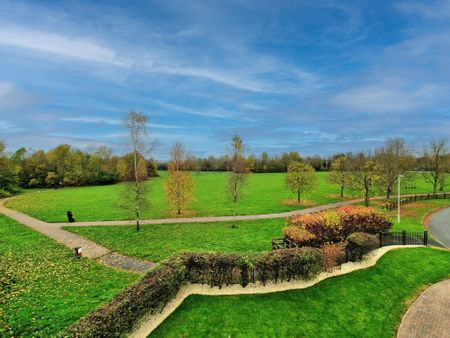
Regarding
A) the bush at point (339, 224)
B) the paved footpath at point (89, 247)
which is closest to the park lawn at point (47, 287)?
the paved footpath at point (89, 247)

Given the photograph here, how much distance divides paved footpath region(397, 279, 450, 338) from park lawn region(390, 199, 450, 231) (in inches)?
508

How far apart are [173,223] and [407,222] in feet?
78.0

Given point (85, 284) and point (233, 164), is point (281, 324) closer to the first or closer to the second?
point (85, 284)

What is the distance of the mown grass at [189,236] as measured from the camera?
790 inches

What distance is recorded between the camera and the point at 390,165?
4212cm

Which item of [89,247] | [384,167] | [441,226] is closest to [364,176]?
[384,167]

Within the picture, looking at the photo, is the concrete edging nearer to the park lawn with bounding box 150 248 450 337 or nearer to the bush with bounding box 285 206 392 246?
the park lawn with bounding box 150 248 450 337

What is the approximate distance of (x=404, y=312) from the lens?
12438mm

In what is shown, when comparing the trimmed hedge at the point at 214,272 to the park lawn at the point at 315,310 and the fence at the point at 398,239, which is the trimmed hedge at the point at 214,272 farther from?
the fence at the point at 398,239

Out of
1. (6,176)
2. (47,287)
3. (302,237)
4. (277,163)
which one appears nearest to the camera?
(47,287)

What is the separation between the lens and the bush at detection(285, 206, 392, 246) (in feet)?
61.3

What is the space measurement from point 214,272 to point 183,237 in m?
10.7

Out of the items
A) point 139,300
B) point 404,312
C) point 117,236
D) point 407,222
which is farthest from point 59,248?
point 407,222

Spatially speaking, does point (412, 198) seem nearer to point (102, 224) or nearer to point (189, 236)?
point (189, 236)
